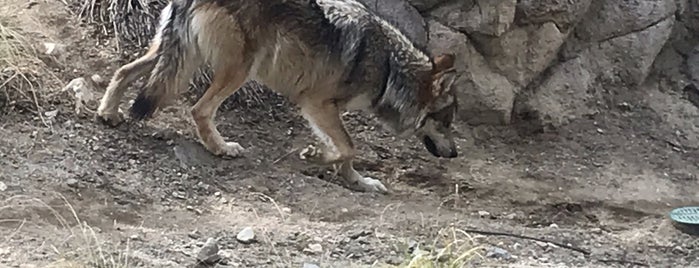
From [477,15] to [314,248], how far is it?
125 inches

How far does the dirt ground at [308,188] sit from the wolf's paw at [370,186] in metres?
0.08

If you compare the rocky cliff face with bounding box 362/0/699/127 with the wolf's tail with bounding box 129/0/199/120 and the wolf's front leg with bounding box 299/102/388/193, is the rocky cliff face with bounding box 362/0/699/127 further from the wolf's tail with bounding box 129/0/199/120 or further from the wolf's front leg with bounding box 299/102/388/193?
the wolf's tail with bounding box 129/0/199/120

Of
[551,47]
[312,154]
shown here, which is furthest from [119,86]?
[551,47]

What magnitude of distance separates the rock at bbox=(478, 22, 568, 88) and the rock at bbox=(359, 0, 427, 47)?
0.51 meters

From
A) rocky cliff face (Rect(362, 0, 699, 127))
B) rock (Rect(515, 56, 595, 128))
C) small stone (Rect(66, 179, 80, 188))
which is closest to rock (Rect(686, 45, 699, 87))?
rocky cliff face (Rect(362, 0, 699, 127))

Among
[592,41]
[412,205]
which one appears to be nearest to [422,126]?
[412,205]

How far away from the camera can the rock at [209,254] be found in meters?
4.39

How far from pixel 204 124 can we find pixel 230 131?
66 centimetres

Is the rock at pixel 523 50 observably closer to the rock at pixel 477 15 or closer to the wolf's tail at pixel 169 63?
the rock at pixel 477 15

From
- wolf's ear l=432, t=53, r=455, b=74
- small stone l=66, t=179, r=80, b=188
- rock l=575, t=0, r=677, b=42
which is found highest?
wolf's ear l=432, t=53, r=455, b=74

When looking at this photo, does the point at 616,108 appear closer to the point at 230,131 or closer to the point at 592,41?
the point at 592,41

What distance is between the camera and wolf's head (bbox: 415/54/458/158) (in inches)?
261

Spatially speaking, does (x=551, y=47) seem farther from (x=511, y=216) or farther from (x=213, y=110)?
(x=213, y=110)

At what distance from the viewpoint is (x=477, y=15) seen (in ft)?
24.7
